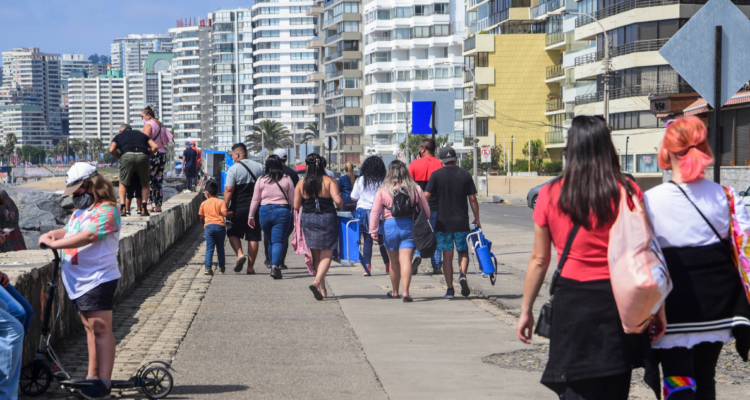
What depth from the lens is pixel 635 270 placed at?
144 inches

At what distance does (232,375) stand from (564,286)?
10.5 ft

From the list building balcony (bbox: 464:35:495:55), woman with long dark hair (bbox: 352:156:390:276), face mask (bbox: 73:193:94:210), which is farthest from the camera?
building balcony (bbox: 464:35:495:55)

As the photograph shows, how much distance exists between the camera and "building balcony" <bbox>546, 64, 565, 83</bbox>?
73.9 m

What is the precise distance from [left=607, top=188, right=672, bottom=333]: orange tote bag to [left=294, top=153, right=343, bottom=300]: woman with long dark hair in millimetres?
6805

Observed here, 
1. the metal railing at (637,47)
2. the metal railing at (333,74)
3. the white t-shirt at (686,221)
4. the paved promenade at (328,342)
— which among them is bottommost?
the paved promenade at (328,342)

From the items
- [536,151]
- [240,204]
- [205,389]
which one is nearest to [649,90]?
[536,151]

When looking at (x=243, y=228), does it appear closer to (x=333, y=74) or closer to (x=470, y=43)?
(x=470, y=43)

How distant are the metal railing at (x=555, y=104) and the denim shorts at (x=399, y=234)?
65452 millimetres

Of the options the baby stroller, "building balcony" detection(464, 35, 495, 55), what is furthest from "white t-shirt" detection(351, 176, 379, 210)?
"building balcony" detection(464, 35, 495, 55)

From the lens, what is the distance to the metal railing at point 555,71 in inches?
2916

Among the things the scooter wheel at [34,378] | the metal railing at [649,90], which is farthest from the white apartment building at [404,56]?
the scooter wheel at [34,378]

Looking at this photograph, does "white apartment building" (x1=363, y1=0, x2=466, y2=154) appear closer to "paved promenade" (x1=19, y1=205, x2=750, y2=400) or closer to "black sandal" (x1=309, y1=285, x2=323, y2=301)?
"paved promenade" (x1=19, y1=205, x2=750, y2=400)

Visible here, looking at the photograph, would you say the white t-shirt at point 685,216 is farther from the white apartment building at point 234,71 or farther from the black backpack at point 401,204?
the white apartment building at point 234,71

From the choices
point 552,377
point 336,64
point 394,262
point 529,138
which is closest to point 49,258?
point 394,262
